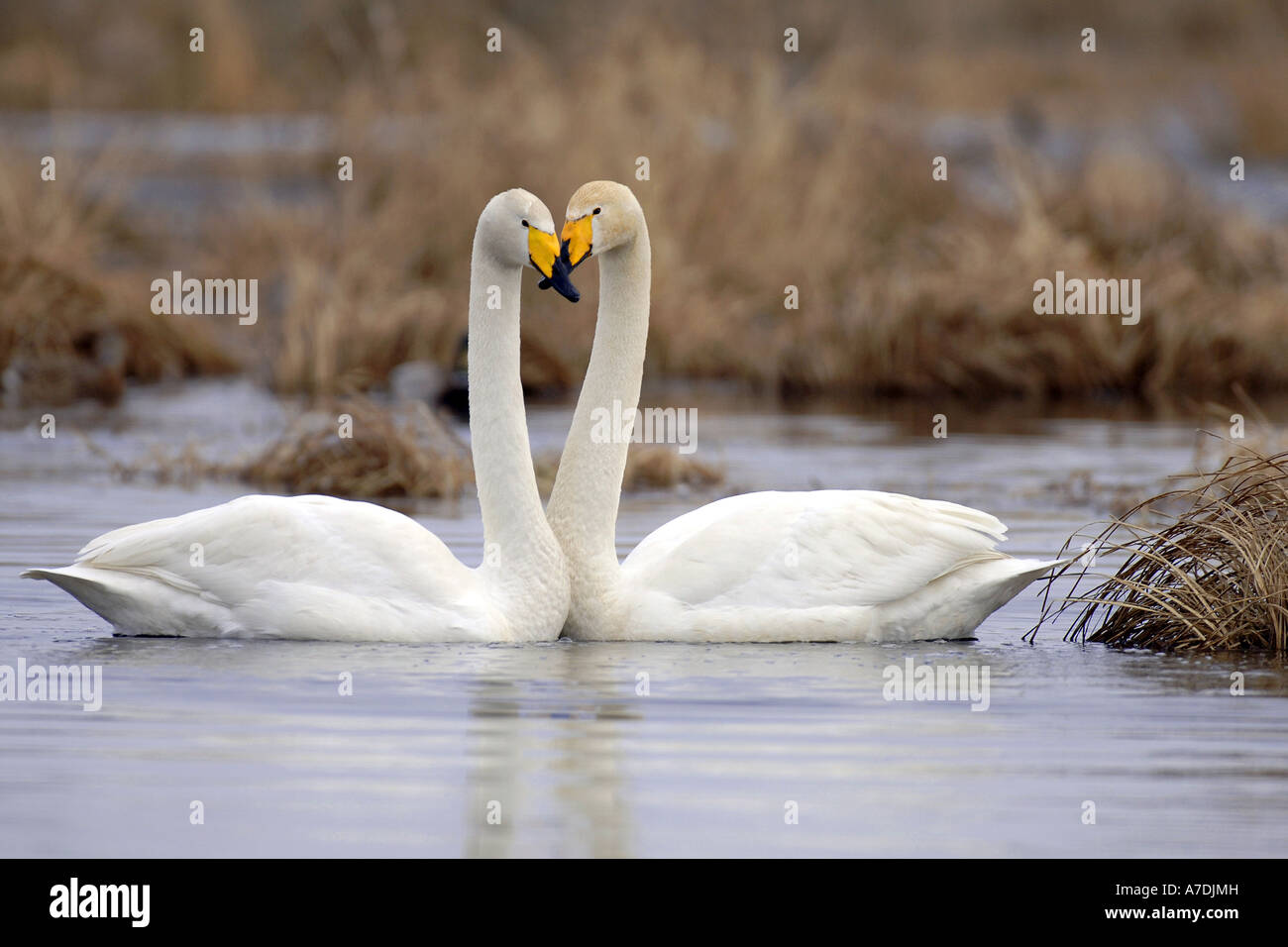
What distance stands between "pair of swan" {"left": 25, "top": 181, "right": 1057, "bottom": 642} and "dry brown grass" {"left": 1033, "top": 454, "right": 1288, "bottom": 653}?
409 millimetres

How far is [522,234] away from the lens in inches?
350

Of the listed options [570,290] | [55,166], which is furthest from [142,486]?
[55,166]

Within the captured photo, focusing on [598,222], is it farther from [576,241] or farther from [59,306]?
[59,306]

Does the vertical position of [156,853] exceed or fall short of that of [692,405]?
it falls short

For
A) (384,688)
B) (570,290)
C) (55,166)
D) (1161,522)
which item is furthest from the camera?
(55,166)

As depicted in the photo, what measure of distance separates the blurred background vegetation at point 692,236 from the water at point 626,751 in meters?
9.34

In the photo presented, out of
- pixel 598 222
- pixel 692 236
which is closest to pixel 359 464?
pixel 598 222

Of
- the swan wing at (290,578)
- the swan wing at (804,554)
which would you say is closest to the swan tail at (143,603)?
the swan wing at (290,578)

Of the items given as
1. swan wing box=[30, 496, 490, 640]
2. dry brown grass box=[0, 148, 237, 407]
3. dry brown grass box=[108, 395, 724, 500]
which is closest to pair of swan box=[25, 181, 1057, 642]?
swan wing box=[30, 496, 490, 640]

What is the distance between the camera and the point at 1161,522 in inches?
513

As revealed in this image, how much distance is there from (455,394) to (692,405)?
2.10 meters

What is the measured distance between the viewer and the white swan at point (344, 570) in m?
8.70
